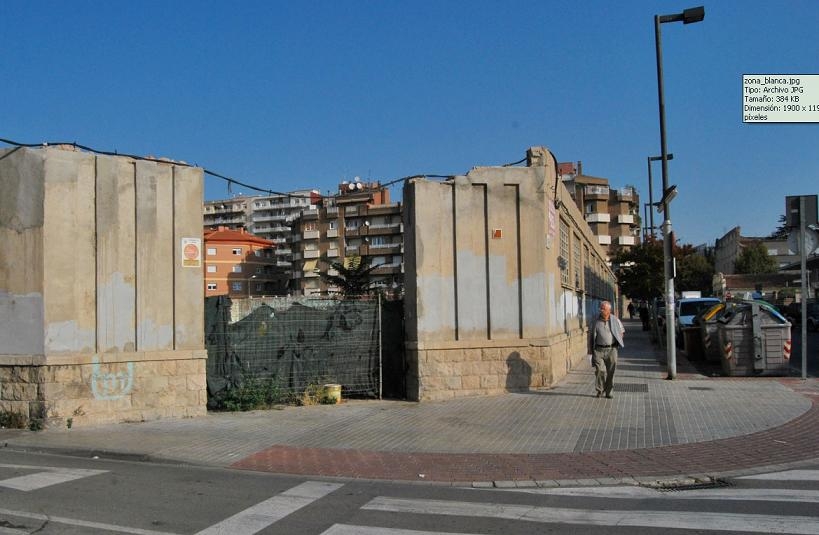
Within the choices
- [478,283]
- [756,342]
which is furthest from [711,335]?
[478,283]

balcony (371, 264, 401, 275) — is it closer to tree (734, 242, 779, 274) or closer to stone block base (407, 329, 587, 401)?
tree (734, 242, 779, 274)

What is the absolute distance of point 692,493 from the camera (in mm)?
6809

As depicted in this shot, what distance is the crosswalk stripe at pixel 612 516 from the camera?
5.55 meters

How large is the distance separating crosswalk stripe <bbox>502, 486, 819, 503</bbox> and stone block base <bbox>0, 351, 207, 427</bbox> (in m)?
6.59

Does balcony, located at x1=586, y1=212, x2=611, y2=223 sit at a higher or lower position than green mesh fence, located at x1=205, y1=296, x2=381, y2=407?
higher

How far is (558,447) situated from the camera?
29.2ft

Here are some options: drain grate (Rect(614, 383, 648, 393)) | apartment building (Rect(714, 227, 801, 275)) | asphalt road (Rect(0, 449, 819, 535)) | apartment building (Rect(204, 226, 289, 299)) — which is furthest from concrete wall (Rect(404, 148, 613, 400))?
apartment building (Rect(714, 227, 801, 275))

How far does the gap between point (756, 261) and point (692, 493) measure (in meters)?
98.5

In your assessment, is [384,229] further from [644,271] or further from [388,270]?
[644,271]

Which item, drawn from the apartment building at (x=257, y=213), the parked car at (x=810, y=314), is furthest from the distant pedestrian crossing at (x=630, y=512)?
the apartment building at (x=257, y=213)

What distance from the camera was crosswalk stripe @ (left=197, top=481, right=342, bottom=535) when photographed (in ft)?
18.8

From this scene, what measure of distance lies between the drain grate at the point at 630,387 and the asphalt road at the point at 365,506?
6.07 metres

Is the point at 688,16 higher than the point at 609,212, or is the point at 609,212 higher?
the point at 609,212

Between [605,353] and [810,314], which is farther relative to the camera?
[810,314]
